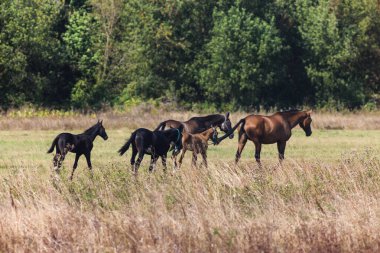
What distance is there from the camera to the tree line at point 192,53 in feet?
182

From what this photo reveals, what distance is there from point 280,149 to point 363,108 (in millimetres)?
31849

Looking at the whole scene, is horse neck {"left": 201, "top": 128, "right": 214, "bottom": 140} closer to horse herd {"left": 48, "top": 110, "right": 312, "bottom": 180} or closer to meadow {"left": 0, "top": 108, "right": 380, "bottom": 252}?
horse herd {"left": 48, "top": 110, "right": 312, "bottom": 180}

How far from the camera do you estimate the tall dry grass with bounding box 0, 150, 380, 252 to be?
12.0 metres

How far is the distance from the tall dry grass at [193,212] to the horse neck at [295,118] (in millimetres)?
8822

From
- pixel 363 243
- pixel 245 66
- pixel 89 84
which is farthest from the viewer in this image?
pixel 89 84

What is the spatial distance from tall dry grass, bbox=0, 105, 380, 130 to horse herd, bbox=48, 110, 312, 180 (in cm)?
1620

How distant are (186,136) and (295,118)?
3891mm

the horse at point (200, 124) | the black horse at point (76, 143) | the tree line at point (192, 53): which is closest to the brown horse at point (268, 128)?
the horse at point (200, 124)

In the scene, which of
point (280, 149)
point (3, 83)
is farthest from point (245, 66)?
point (280, 149)

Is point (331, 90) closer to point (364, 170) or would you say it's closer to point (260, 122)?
point (260, 122)

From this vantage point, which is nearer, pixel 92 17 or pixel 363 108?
pixel 363 108

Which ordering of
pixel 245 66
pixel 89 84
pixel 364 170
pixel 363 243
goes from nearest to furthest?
pixel 363 243, pixel 364 170, pixel 245 66, pixel 89 84

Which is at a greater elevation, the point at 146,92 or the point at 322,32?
the point at 322,32

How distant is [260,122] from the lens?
2444cm
